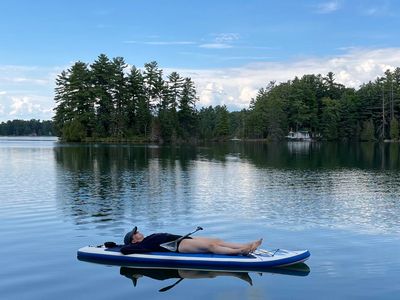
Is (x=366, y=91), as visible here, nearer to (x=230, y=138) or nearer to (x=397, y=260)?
(x=230, y=138)

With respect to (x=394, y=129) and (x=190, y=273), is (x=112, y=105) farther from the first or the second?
(x=190, y=273)

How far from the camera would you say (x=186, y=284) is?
11523 mm

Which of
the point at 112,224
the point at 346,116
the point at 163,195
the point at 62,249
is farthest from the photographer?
the point at 346,116

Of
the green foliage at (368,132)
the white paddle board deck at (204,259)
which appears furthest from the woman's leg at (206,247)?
the green foliage at (368,132)

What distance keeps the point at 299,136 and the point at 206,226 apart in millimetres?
134819

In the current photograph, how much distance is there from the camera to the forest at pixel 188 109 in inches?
4552

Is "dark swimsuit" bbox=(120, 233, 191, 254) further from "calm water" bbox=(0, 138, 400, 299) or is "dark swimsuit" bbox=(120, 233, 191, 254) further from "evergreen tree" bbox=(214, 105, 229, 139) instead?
"evergreen tree" bbox=(214, 105, 229, 139)

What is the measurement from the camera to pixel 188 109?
126m

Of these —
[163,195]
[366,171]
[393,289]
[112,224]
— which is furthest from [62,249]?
[366,171]

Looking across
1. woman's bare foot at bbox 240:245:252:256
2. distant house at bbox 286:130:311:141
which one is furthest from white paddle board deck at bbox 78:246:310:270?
distant house at bbox 286:130:311:141

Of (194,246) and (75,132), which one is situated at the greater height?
(75,132)

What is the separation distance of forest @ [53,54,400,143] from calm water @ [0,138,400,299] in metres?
80.7

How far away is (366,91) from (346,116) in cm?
1010

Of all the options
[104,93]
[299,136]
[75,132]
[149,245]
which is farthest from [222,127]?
[149,245]
